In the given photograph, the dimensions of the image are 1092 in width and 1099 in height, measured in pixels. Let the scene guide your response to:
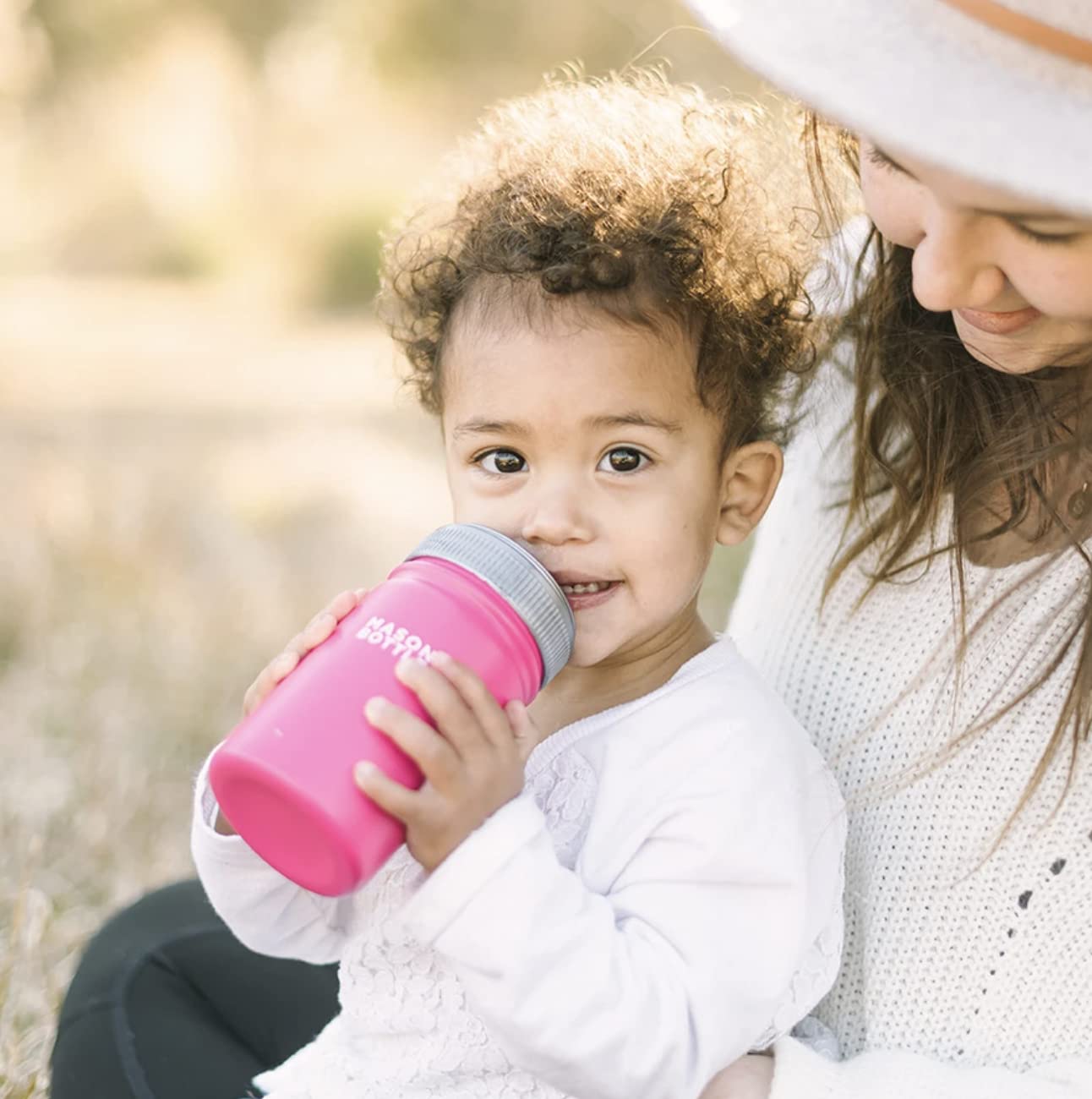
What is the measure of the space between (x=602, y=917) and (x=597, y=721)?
289 millimetres

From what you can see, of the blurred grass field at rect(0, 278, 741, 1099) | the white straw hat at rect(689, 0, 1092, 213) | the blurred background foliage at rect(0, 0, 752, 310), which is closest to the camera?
the white straw hat at rect(689, 0, 1092, 213)

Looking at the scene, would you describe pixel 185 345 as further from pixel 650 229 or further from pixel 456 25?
pixel 650 229

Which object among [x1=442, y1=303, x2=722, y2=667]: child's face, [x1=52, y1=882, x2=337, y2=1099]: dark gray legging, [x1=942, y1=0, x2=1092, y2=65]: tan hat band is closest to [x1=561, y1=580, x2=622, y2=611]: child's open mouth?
[x1=442, y1=303, x2=722, y2=667]: child's face

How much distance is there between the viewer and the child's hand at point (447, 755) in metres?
1.32

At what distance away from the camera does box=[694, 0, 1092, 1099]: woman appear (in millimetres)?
1247

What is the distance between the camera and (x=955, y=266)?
141cm

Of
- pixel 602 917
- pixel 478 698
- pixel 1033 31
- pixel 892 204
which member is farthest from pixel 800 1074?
pixel 1033 31

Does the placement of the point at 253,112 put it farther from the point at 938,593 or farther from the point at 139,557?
the point at 938,593

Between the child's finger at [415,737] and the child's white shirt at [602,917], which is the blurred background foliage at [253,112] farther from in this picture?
the child's finger at [415,737]

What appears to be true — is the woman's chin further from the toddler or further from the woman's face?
the toddler

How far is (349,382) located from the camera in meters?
6.50

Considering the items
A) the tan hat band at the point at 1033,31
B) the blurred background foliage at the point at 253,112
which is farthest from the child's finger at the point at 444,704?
the blurred background foliage at the point at 253,112

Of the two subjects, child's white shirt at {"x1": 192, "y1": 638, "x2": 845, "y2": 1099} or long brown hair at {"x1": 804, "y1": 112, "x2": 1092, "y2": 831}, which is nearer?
child's white shirt at {"x1": 192, "y1": 638, "x2": 845, "y2": 1099}

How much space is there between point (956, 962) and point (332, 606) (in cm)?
75
